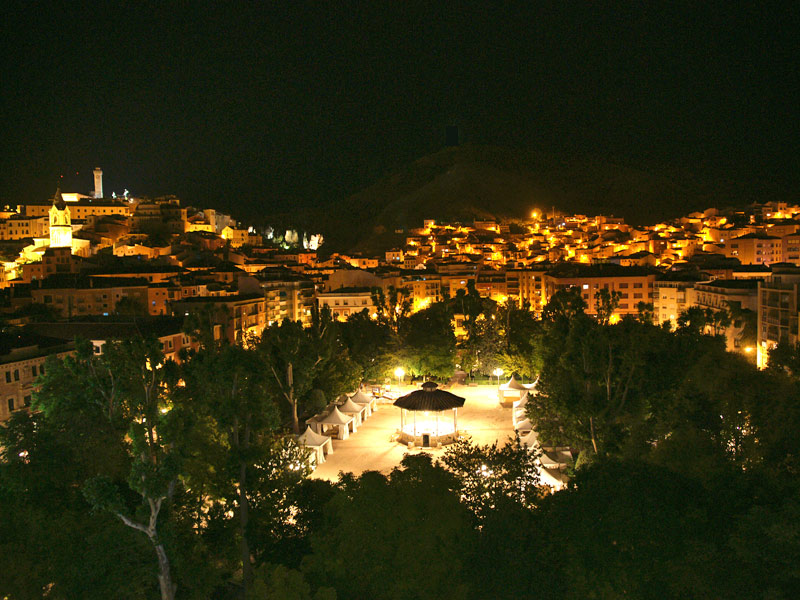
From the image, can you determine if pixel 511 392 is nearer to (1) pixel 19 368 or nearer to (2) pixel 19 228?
(1) pixel 19 368

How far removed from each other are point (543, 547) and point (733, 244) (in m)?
75.1

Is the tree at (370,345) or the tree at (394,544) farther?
the tree at (370,345)

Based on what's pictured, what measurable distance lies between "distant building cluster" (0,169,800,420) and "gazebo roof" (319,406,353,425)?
21.7 feet

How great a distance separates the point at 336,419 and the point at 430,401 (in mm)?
4117

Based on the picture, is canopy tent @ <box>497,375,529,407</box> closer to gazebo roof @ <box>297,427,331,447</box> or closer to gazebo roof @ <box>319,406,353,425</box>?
gazebo roof @ <box>319,406,353,425</box>

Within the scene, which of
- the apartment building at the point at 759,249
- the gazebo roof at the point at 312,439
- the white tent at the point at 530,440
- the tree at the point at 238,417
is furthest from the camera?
the apartment building at the point at 759,249

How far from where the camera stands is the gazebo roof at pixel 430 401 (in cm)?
2515

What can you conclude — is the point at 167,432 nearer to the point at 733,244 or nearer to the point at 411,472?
the point at 411,472

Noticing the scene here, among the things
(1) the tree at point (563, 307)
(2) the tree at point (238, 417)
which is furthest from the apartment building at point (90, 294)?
(2) the tree at point (238, 417)

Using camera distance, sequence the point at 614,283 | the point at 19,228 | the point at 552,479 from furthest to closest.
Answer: the point at 19,228 → the point at 614,283 → the point at 552,479

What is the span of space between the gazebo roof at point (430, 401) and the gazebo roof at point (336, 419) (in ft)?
7.70

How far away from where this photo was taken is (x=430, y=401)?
83.4 feet

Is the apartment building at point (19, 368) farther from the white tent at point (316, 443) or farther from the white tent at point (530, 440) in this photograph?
the white tent at point (530, 440)

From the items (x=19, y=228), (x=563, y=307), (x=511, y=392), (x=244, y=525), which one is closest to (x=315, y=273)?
(x=563, y=307)
